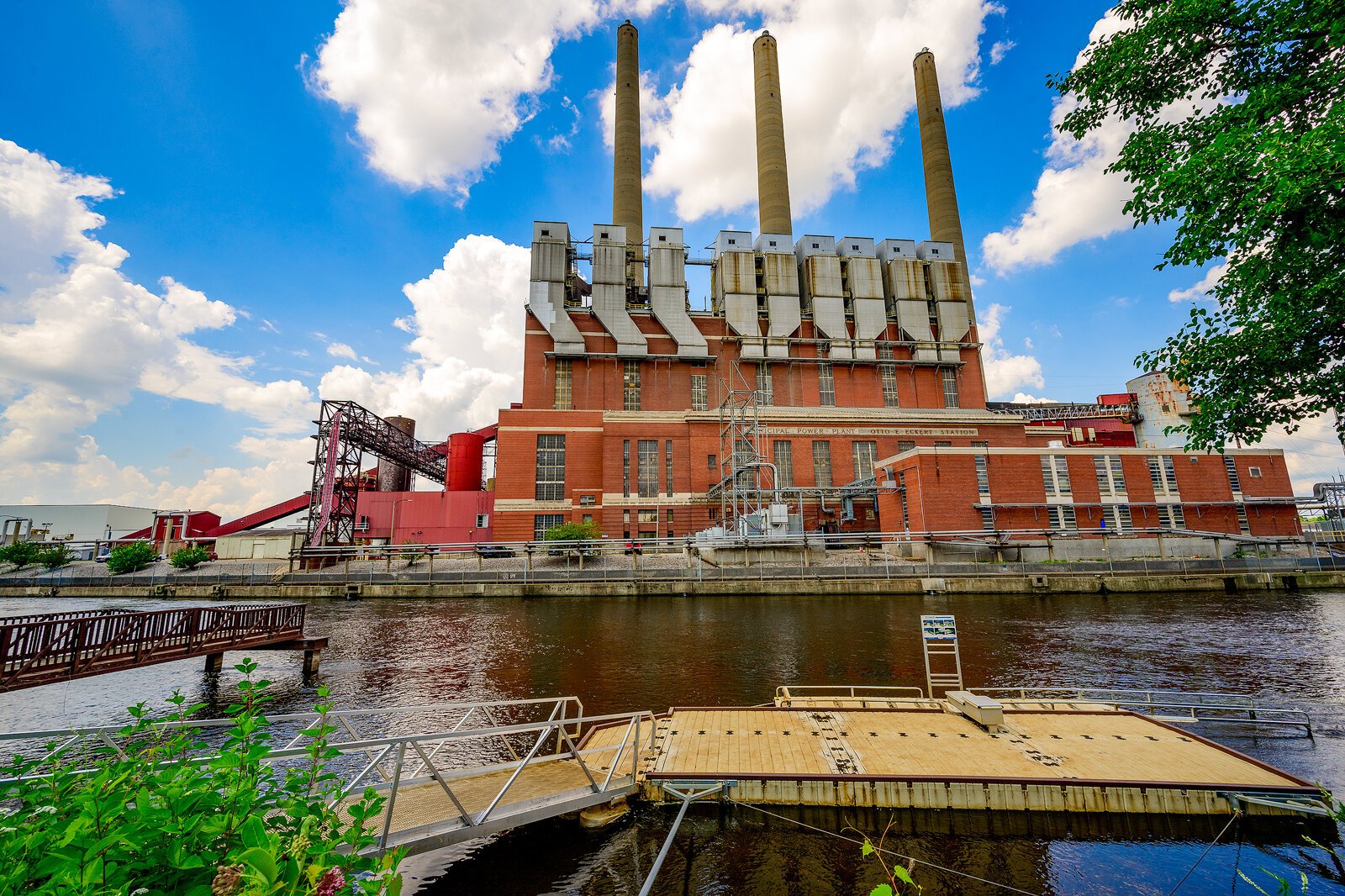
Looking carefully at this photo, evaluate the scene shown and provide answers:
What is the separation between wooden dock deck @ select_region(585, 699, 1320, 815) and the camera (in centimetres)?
675

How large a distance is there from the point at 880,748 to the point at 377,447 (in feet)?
178

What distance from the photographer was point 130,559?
37312 millimetres

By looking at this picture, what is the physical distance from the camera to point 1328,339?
25.7 ft

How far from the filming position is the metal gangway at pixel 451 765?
5.12m

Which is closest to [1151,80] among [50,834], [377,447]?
[50,834]

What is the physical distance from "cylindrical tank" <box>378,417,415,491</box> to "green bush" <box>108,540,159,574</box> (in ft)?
76.5

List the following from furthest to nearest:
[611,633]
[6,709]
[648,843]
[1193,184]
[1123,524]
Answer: [1123,524], [611,633], [6,709], [1193,184], [648,843]

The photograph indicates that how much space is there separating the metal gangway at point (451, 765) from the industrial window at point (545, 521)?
35.3 metres

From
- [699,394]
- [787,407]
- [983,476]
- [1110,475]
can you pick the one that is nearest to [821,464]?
[787,407]

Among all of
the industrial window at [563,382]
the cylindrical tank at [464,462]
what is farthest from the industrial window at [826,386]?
the cylindrical tank at [464,462]

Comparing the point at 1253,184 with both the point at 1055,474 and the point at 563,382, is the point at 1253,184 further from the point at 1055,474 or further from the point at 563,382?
the point at 563,382

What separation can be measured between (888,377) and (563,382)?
108 ft

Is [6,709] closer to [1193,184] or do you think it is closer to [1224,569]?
[1193,184]

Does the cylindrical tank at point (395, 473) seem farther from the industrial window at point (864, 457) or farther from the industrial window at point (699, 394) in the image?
the industrial window at point (864, 457)
